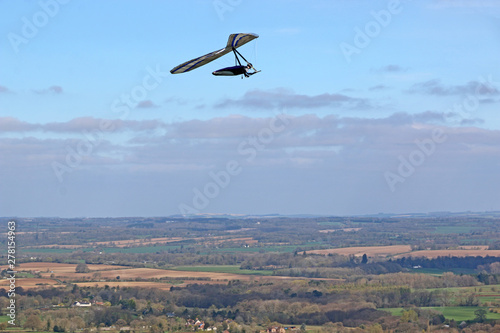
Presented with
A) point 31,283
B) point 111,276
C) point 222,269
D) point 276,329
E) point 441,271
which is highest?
point 31,283

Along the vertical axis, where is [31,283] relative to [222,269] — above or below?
above

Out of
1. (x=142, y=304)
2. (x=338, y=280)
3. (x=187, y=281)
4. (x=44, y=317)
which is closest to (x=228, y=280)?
(x=187, y=281)

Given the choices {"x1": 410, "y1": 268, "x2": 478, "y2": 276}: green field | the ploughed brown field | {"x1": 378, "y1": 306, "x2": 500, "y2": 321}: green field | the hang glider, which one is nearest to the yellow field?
the ploughed brown field

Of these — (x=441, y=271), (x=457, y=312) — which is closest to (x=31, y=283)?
(x=457, y=312)

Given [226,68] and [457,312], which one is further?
[457,312]

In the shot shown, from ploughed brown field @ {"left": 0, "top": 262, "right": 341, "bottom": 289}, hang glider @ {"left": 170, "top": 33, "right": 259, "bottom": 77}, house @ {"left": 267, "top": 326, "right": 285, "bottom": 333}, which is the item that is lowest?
house @ {"left": 267, "top": 326, "right": 285, "bottom": 333}

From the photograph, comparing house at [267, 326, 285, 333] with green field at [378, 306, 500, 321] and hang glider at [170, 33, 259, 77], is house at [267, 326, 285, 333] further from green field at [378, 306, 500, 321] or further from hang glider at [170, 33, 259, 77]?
hang glider at [170, 33, 259, 77]

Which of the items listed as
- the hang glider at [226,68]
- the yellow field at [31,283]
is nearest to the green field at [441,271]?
the yellow field at [31,283]

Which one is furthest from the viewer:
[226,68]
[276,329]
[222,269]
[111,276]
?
[222,269]

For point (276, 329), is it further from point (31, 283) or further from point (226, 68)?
point (31, 283)
